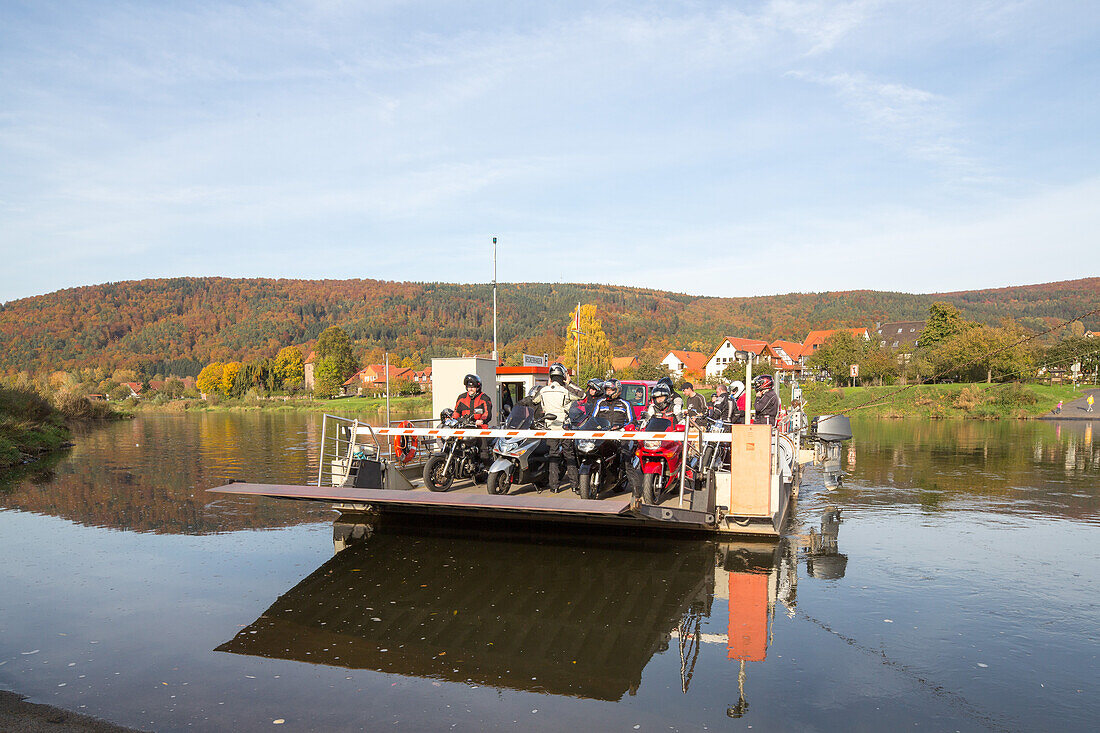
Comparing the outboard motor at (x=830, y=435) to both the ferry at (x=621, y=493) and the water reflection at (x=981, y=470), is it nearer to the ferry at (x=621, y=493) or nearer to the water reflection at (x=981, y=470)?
the water reflection at (x=981, y=470)

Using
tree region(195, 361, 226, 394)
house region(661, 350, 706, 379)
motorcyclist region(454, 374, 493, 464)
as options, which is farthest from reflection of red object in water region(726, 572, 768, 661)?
tree region(195, 361, 226, 394)

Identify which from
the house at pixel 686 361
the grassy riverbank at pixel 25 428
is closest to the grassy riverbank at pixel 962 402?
the grassy riverbank at pixel 25 428

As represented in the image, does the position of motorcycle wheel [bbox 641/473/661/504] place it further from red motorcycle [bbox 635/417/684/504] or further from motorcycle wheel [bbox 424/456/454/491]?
motorcycle wheel [bbox 424/456/454/491]

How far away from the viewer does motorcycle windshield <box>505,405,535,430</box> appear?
35.6 ft

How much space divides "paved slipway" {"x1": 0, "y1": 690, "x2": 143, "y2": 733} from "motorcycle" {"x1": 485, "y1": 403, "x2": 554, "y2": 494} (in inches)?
219

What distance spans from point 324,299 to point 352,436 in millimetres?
157369

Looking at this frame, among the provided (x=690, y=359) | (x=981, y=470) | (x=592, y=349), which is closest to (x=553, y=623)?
(x=981, y=470)

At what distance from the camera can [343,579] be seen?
8641 millimetres

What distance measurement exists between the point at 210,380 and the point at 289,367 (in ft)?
39.0

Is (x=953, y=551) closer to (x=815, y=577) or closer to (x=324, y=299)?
(x=815, y=577)

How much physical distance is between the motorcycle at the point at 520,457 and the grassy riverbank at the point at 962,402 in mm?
38642

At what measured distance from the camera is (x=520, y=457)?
34.4 feet

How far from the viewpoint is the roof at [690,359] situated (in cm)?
9769

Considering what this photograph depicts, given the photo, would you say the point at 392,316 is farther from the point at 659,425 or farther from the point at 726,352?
the point at 659,425
